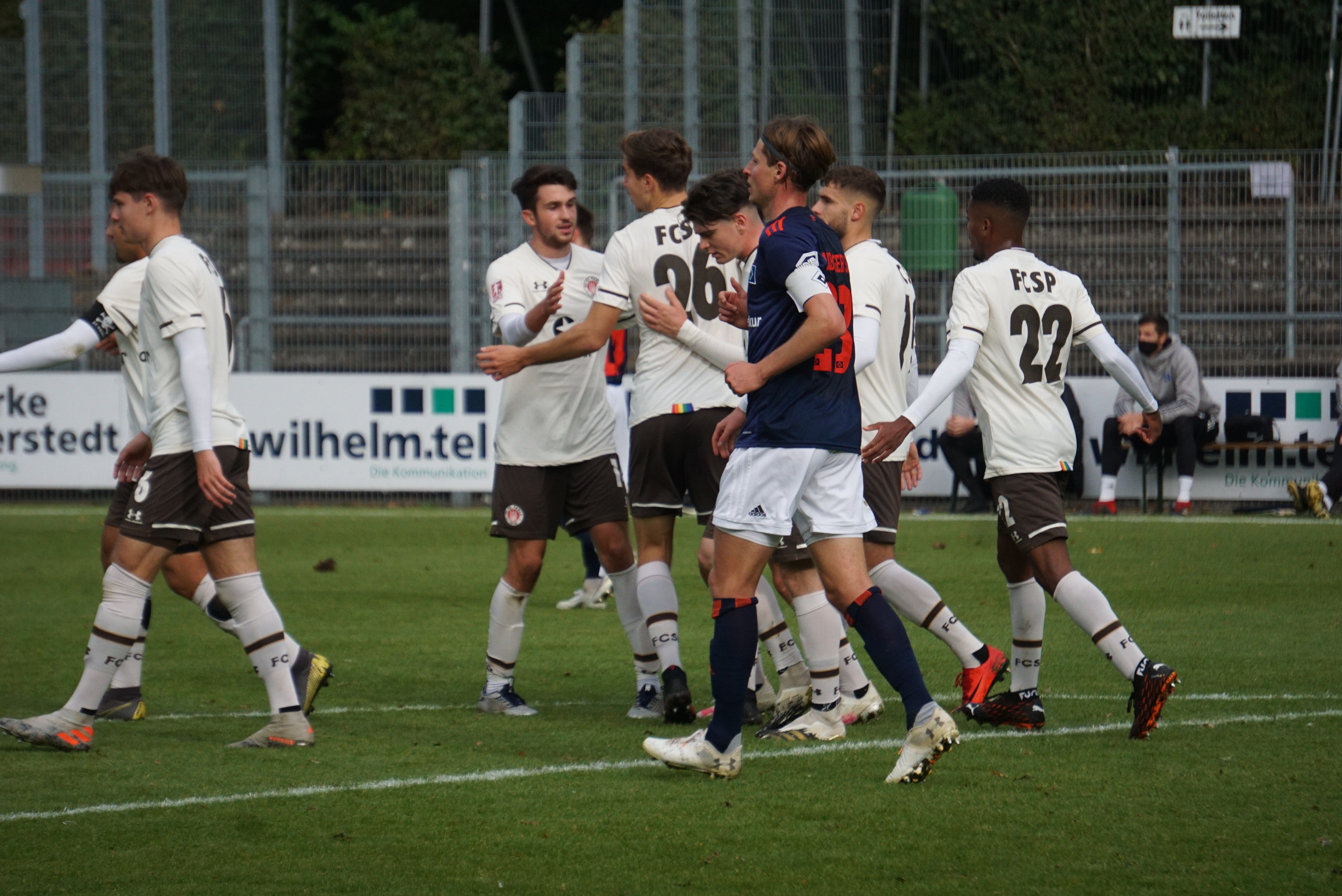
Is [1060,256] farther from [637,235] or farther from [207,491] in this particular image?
[207,491]

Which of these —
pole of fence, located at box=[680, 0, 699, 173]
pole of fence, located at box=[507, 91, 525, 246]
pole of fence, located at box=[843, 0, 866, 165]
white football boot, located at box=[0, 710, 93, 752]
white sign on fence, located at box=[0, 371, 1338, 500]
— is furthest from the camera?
pole of fence, located at box=[843, 0, 866, 165]

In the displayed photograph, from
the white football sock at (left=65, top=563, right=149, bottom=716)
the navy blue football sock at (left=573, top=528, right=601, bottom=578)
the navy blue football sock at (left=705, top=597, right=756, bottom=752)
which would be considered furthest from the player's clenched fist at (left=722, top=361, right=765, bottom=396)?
the navy blue football sock at (left=573, top=528, right=601, bottom=578)

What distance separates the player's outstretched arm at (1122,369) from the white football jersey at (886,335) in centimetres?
74

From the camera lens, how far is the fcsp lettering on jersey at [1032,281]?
20.2 feet

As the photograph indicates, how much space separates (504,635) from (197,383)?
1.70 m

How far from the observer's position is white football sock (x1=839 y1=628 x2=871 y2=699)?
6348 millimetres

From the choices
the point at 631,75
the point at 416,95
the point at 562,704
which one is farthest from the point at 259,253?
the point at 562,704

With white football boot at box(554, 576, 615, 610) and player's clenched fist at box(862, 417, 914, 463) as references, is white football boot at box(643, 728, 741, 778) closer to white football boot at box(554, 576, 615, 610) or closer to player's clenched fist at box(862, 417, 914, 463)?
player's clenched fist at box(862, 417, 914, 463)

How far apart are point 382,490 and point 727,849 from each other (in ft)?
40.3

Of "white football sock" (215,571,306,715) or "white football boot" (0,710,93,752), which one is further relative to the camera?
"white football sock" (215,571,306,715)

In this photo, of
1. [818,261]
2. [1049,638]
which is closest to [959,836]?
[818,261]

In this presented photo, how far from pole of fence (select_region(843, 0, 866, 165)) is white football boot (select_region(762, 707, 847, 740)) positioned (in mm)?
16469

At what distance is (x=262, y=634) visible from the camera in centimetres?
593

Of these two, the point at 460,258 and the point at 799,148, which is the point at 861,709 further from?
the point at 460,258
